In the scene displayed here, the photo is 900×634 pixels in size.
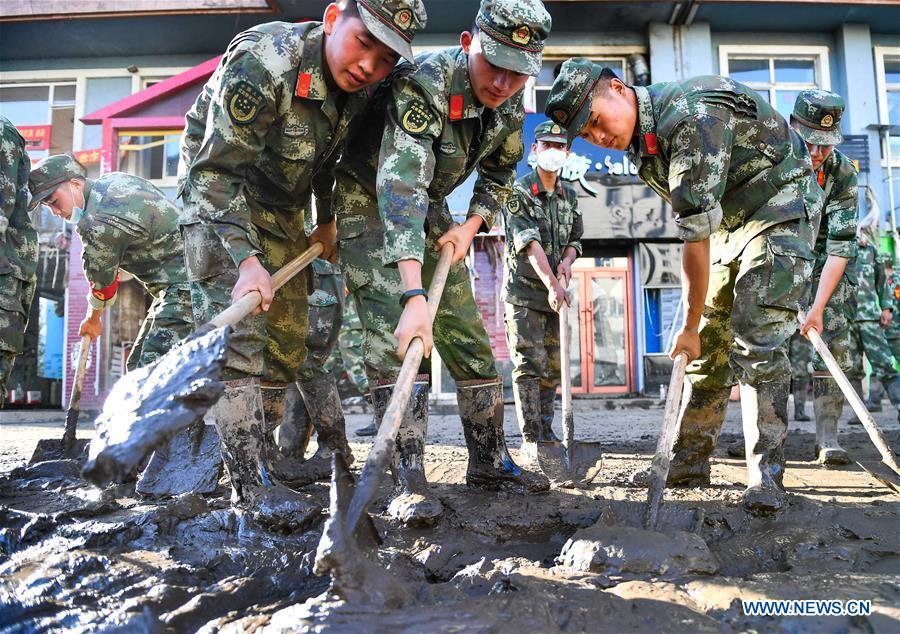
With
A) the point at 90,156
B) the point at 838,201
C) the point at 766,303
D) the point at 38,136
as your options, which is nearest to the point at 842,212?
the point at 838,201

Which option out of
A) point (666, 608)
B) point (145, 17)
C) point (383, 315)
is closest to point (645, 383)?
point (383, 315)

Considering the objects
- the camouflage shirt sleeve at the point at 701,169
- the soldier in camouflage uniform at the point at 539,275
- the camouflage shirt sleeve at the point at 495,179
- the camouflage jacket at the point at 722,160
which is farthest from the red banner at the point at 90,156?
the camouflage shirt sleeve at the point at 701,169

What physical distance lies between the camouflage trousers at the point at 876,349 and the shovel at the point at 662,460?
3.82 m

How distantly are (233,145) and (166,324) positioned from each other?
1.60 metres

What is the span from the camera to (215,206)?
2354 millimetres

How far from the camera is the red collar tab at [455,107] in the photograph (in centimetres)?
252

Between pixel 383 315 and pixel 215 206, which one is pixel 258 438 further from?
pixel 215 206

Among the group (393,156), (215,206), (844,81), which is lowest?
(215,206)

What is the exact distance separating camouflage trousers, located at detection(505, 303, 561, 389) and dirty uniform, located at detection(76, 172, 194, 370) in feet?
6.37

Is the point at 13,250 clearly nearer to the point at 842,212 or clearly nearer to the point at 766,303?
the point at 766,303

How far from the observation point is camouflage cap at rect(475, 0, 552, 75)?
2336 mm

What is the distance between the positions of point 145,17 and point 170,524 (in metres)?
11.3

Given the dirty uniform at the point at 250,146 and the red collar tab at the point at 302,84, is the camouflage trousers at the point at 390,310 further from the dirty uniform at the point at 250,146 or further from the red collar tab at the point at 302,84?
the red collar tab at the point at 302,84

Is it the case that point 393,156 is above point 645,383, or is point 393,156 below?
above
